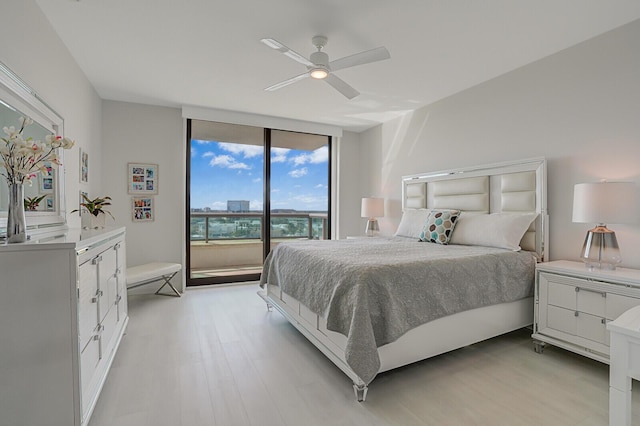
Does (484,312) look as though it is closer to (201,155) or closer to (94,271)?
(94,271)

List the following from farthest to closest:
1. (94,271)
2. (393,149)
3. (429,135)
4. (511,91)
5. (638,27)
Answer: (393,149)
(429,135)
(511,91)
(638,27)
(94,271)

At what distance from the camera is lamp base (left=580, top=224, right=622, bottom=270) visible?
2303 millimetres

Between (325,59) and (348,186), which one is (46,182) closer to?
(325,59)

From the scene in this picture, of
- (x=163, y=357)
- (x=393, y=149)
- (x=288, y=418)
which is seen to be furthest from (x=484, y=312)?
(x=393, y=149)

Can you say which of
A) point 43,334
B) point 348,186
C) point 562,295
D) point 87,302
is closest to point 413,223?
point 562,295

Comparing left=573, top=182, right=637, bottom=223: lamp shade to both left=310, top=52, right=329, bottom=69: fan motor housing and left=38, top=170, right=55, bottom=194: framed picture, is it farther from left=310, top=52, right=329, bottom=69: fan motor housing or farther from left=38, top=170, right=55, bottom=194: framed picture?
left=38, top=170, right=55, bottom=194: framed picture

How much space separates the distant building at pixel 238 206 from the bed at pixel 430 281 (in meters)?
1.76

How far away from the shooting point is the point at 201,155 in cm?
466

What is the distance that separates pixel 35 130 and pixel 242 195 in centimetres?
291

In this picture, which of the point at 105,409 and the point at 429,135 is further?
the point at 429,135

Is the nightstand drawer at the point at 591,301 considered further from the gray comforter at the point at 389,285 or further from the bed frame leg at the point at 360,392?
the bed frame leg at the point at 360,392

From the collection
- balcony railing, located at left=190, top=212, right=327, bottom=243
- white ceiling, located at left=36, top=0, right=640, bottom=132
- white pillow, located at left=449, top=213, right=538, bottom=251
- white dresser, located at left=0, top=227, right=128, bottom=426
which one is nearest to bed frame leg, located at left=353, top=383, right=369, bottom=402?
white dresser, located at left=0, top=227, right=128, bottom=426

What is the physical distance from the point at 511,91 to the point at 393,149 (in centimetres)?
188

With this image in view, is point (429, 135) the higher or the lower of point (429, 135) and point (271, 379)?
the higher
